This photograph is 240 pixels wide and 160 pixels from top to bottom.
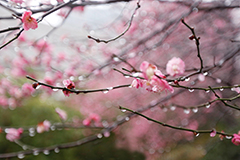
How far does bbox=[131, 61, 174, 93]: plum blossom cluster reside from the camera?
0.72 m

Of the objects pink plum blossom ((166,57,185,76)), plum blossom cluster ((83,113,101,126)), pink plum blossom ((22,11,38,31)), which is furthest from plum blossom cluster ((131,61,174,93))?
plum blossom cluster ((83,113,101,126))

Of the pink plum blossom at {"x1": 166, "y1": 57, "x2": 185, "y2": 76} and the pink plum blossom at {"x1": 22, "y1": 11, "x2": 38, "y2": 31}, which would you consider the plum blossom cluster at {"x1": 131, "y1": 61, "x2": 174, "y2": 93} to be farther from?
the pink plum blossom at {"x1": 22, "y1": 11, "x2": 38, "y2": 31}

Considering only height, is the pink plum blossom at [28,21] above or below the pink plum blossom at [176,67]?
above

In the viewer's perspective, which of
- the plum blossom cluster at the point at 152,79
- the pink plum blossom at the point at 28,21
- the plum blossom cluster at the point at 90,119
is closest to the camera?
the plum blossom cluster at the point at 152,79

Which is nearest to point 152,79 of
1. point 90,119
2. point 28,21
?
point 28,21

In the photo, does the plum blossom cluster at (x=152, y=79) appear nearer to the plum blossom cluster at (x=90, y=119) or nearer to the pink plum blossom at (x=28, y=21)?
the pink plum blossom at (x=28, y=21)

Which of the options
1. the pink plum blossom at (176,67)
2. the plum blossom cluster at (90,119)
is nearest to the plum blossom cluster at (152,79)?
the pink plum blossom at (176,67)

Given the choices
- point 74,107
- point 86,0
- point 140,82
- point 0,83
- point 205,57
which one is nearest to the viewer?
point 140,82

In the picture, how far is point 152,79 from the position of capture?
784mm

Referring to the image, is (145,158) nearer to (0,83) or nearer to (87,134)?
(87,134)

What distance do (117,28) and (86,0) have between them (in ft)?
7.03

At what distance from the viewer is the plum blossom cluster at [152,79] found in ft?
2.35

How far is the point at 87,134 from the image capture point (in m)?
3.64

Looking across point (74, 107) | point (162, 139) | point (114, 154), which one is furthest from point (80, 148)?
point (162, 139)
